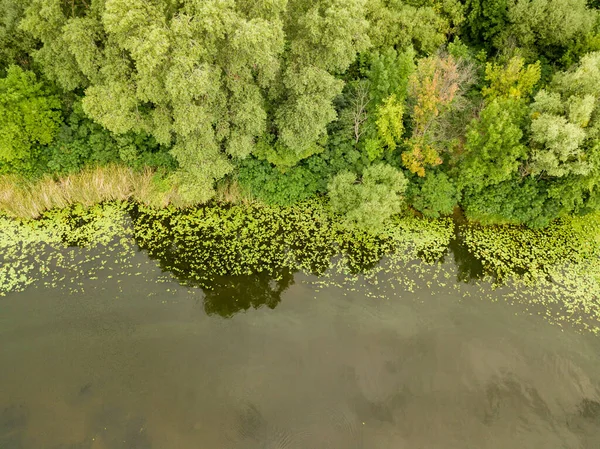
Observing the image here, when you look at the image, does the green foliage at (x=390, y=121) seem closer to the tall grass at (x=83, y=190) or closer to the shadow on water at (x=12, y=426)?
the tall grass at (x=83, y=190)

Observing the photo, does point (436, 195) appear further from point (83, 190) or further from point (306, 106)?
point (83, 190)

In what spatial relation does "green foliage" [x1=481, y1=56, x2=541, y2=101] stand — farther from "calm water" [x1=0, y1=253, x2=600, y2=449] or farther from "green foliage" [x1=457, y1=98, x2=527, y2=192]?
"calm water" [x1=0, y1=253, x2=600, y2=449]

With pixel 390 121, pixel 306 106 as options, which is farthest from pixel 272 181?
pixel 390 121

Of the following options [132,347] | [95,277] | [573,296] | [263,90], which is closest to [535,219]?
[573,296]

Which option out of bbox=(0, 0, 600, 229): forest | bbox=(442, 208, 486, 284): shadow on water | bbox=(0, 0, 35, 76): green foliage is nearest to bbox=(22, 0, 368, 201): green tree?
bbox=(0, 0, 600, 229): forest

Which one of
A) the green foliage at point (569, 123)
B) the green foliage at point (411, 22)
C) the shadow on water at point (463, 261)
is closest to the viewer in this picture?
the green foliage at point (569, 123)

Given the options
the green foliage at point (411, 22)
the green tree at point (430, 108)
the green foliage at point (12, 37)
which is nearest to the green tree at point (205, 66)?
the green foliage at point (12, 37)
